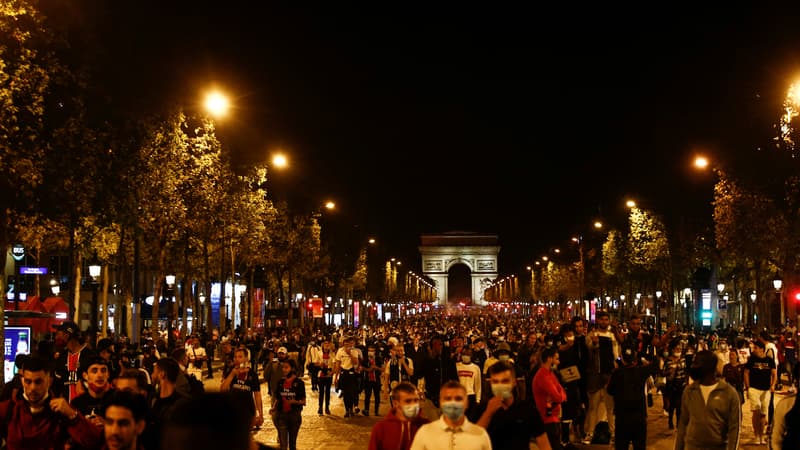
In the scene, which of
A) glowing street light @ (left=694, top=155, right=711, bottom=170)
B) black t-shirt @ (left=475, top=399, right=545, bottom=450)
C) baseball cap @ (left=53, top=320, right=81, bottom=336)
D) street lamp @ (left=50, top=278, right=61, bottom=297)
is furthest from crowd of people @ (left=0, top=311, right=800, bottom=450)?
street lamp @ (left=50, top=278, right=61, bottom=297)

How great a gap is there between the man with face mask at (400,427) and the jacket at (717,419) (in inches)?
121

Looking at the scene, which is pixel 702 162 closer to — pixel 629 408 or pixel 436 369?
pixel 436 369

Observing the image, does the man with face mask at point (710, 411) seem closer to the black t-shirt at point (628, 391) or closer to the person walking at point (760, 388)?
the black t-shirt at point (628, 391)

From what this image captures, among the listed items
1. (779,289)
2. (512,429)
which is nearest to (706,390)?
(512,429)

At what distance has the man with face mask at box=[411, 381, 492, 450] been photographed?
7.43 meters

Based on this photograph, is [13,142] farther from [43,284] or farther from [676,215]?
[43,284]

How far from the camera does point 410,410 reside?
870cm

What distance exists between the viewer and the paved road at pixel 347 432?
62.7 ft

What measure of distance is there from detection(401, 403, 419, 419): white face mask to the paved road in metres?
10.3

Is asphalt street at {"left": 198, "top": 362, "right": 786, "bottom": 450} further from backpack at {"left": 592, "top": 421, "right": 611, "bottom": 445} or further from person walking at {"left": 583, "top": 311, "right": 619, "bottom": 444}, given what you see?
person walking at {"left": 583, "top": 311, "right": 619, "bottom": 444}

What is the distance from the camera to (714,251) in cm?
5747

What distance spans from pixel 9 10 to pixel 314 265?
47.1 metres

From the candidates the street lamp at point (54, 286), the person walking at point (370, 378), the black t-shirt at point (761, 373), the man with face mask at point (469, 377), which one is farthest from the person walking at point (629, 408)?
the street lamp at point (54, 286)

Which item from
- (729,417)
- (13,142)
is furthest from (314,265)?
(729,417)
